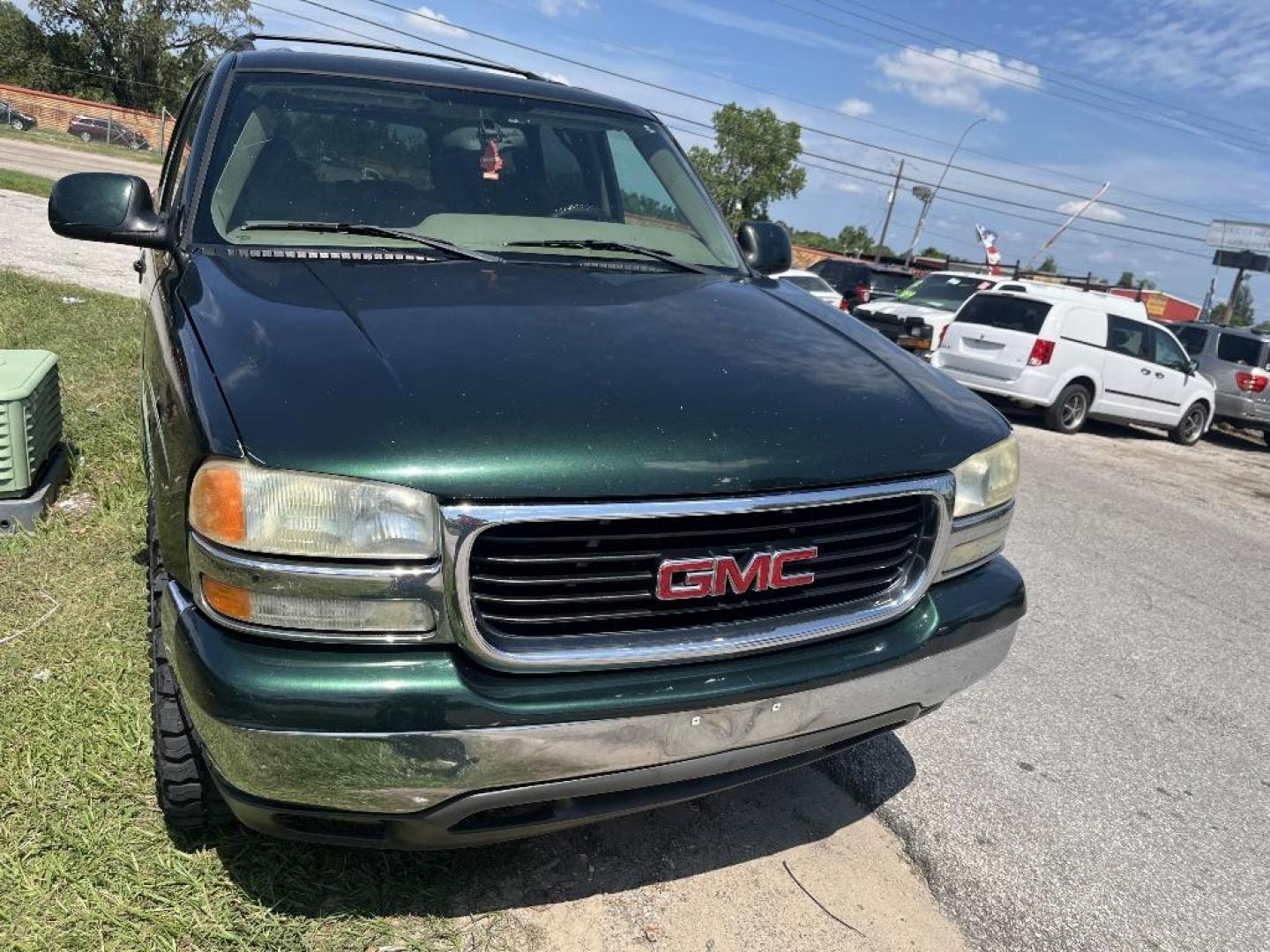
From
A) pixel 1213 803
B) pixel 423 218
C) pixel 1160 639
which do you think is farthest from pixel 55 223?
pixel 1160 639

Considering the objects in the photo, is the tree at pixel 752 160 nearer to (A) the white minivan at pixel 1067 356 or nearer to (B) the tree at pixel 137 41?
(B) the tree at pixel 137 41

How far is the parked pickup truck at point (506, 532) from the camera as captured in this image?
1.73m

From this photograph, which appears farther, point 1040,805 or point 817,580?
point 1040,805

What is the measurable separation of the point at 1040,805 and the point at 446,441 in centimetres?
234

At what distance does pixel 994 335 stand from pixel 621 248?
960cm

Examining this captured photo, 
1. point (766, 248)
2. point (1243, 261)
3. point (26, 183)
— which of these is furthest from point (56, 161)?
point (1243, 261)

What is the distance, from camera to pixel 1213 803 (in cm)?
322

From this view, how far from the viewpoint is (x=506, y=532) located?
1.78 metres

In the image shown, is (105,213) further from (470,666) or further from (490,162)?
(470,666)

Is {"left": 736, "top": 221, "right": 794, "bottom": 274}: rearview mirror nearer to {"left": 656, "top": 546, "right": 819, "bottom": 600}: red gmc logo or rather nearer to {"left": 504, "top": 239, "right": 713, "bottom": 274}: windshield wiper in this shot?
{"left": 504, "top": 239, "right": 713, "bottom": 274}: windshield wiper

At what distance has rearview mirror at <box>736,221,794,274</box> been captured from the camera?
3689mm

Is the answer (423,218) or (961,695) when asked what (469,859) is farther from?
(961,695)

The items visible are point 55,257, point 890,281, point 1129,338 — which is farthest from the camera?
point 890,281

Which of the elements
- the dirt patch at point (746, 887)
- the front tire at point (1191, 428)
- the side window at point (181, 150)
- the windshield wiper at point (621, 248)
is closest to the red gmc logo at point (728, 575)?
the dirt patch at point (746, 887)
